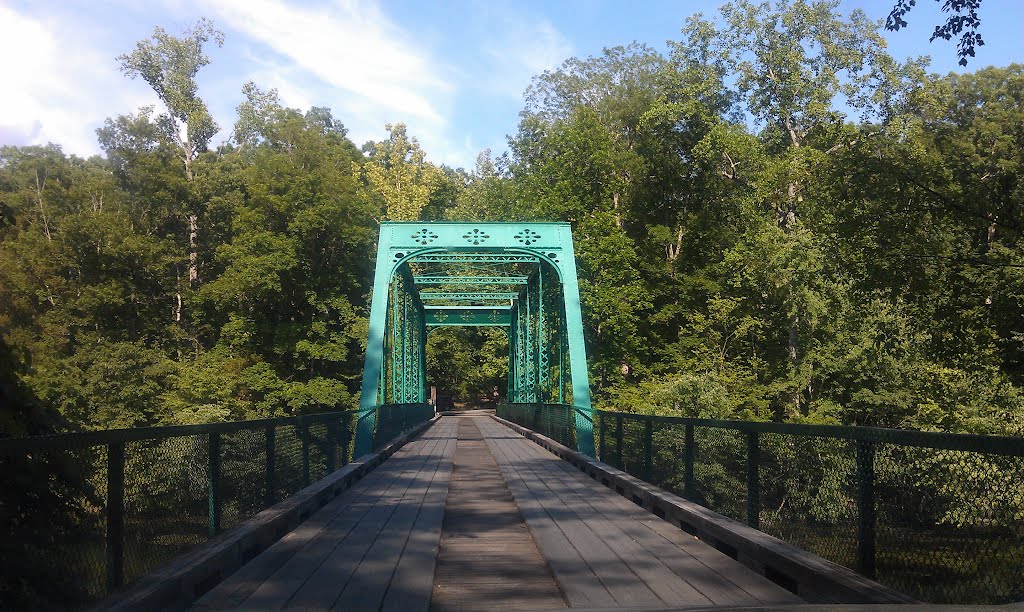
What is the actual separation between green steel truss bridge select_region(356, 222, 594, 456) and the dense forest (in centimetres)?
406

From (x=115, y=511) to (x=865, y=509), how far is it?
3.21m

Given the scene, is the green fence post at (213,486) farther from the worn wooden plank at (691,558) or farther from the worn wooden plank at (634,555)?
the worn wooden plank at (691,558)

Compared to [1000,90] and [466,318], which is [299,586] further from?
[1000,90]

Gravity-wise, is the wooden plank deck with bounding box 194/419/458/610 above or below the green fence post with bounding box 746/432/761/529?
below

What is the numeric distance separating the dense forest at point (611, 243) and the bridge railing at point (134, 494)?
46.5 ft

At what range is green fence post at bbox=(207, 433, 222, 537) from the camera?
4867 millimetres

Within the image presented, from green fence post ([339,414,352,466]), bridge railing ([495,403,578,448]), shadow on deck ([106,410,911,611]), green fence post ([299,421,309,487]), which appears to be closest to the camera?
shadow on deck ([106,410,911,611])

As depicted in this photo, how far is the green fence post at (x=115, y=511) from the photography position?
361 cm

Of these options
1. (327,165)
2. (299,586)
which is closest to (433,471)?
(299,586)

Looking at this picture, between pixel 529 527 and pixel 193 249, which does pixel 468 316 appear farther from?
pixel 529 527

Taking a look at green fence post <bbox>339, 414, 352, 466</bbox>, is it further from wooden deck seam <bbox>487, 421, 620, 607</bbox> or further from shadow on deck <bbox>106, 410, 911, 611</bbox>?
wooden deck seam <bbox>487, 421, 620, 607</bbox>

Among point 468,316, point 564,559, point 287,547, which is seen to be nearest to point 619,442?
point 564,559

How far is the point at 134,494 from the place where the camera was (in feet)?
12.6

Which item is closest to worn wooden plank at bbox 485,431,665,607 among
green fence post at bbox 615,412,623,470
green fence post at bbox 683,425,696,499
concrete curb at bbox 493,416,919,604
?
concrete curb at bbox 493,416,919,604
